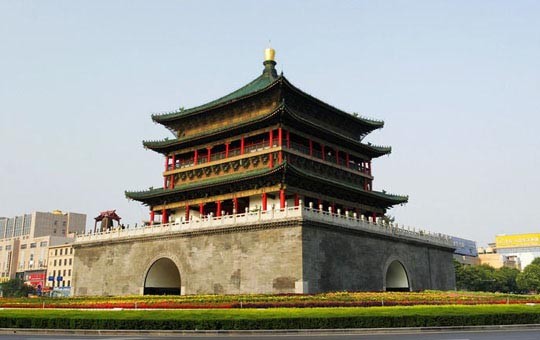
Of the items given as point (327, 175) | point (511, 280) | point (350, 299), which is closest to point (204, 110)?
point (327, 175)

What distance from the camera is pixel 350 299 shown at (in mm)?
29484

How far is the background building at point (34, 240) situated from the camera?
104m

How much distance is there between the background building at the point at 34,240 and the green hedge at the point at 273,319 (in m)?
88.1

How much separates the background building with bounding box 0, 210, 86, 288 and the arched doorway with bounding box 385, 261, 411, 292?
77.0 meters

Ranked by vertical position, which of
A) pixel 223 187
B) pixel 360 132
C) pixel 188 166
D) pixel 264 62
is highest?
pixel 264 62

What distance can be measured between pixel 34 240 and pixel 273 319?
102268mm

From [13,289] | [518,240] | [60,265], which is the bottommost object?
[13,289]

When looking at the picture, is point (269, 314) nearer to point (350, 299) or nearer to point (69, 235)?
point (350, 299)

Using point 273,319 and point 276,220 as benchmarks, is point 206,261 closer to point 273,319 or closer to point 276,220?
point 276,220

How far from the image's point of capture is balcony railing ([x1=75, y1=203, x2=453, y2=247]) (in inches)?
1405

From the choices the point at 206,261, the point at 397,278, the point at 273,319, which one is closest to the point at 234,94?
the point at 206,261

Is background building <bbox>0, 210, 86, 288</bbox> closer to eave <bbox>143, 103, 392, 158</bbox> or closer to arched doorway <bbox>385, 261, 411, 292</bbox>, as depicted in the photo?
eave <bbox>143, 103, 392, 158</bbox>

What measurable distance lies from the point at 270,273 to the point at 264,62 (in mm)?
24450

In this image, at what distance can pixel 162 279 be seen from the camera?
45.2 m
